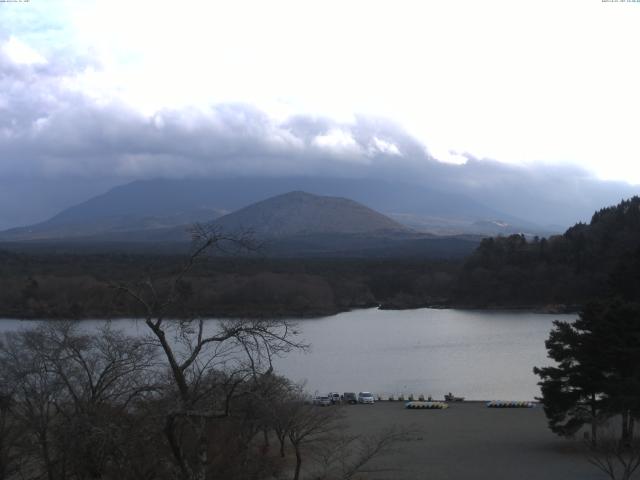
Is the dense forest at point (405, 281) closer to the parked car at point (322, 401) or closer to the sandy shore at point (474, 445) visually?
the parked car at point (322, 401)

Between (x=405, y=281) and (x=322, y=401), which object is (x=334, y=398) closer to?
(x=322, y=401)

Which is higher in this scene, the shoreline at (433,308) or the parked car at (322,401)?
the parked car at (322,401)

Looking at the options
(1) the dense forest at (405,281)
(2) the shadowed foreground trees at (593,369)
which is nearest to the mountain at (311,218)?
(1) the dense forest at (405,281)

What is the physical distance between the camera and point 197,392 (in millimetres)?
5586

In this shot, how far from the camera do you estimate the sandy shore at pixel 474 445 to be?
14047 mm

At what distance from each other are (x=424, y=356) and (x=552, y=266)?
28723 millimetres

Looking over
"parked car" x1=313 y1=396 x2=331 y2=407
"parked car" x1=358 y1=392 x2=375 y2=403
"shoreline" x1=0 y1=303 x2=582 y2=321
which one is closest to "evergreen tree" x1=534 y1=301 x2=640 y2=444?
"parked car" x1=313 y1=396 x2=331 y2=407

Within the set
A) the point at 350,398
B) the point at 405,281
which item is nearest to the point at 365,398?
the point at 350,398

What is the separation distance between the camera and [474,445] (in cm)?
1655

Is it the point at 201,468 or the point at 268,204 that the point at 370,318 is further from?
the point at 268,204

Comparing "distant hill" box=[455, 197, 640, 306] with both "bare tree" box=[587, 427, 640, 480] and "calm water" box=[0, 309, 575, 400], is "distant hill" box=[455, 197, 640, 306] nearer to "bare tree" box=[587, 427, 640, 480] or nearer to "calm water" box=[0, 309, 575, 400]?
"calm water" box=[0, 309, 575, 400]

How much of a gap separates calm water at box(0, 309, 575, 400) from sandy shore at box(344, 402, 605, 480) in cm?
339

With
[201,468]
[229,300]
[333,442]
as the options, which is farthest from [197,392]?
[229,300]

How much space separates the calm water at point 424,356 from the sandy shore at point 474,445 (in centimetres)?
339
